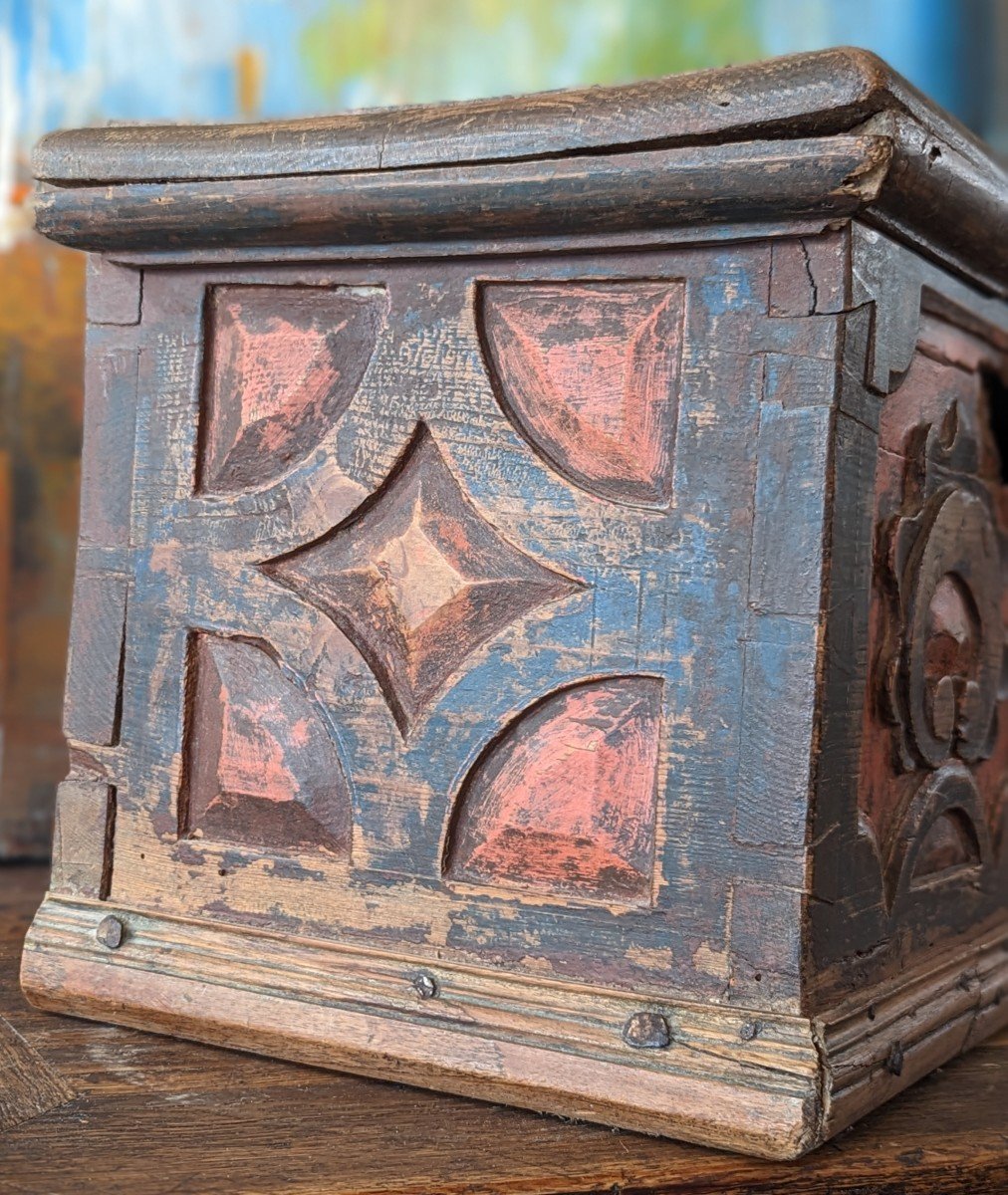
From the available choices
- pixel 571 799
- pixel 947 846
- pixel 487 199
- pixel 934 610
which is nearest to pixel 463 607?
pixel 571 799

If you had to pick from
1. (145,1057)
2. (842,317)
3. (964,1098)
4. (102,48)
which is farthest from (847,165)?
(102,48)

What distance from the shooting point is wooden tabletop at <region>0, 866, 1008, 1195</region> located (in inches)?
39.4

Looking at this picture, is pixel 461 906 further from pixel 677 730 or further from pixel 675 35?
pixel 675 35

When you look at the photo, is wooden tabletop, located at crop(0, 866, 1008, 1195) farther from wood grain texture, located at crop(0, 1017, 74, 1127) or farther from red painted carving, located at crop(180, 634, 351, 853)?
red painted carving, located at crop(180, 634, 351, 853)

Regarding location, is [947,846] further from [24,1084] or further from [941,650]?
[24,1084]

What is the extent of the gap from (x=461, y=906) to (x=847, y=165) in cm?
66

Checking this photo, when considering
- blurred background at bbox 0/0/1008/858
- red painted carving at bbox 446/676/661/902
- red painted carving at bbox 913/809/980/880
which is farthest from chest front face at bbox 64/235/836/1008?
blurred background at bbox 0/0/1008/858

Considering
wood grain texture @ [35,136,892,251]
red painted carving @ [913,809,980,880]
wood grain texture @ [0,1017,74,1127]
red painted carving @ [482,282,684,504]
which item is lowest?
wood grain texture @ [0,1017,74,1127]

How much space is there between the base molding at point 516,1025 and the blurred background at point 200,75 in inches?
35.0

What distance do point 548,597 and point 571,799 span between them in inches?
6.6

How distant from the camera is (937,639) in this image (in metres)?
1.32

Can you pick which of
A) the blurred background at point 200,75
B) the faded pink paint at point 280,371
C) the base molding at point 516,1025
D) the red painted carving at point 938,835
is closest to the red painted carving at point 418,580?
the faded pink paint at point 280,371

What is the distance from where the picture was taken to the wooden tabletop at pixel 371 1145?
1002 millimetres

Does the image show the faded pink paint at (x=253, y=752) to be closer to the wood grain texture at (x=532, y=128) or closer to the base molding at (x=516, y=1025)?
the base molding at (x=516, y=1025)
